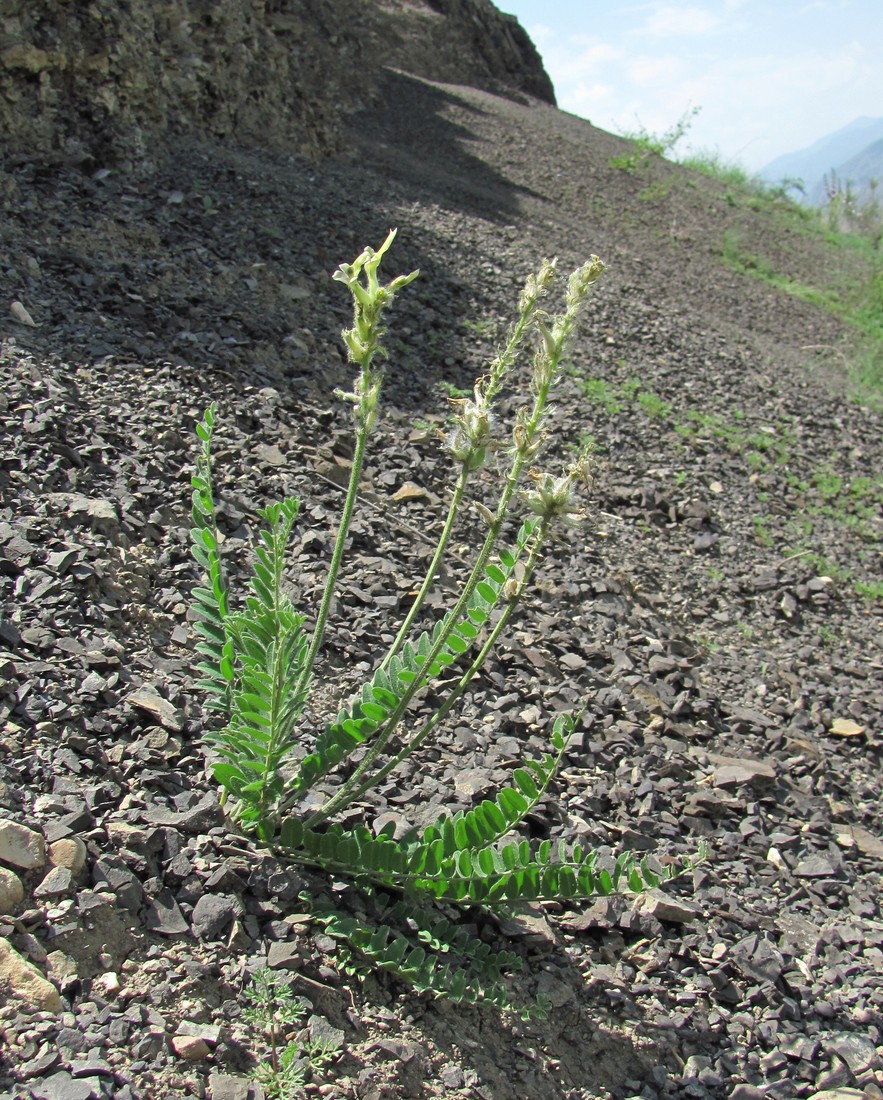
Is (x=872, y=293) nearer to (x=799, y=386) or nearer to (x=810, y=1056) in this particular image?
(x=799, y=386)

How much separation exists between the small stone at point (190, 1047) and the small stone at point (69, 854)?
39 cm

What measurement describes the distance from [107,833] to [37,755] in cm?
25

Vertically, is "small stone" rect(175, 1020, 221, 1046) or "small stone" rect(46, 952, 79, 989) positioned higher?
"small stone" rect(46, 952, 79, 989)

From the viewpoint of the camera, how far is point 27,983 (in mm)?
1520

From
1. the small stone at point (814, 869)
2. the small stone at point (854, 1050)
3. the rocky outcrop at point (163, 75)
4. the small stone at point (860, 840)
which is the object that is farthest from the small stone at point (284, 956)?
the rocky outcrop at point (163, 75)

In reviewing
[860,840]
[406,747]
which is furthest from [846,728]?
[406,747]

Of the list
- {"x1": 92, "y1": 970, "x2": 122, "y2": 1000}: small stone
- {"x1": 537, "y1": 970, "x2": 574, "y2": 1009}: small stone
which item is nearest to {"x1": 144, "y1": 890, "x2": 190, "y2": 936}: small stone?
{"x1": 92, "y1": 970, "x2": 122, "y2": 1000}: small stone

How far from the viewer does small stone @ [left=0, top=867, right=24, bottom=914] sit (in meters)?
1.64

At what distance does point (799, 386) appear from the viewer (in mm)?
8195

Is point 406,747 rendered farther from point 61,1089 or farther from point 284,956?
point 61,1089

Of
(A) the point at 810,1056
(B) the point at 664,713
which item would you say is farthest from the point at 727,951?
(B) the point at 664,713

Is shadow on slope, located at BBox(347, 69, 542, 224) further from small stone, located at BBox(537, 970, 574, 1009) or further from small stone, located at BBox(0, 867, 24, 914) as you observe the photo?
small stone, located at BBox(0, 867, 24, 914)

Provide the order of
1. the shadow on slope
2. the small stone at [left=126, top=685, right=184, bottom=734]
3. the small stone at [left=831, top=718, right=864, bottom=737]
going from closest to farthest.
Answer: the small stone at [left=126, top=685, right=184, bottom=734] < the small stone at [left=831, top=718, right=864, bottom=737] < the shadow on slope

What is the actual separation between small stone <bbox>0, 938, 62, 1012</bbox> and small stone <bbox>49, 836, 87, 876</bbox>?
0.73ft
